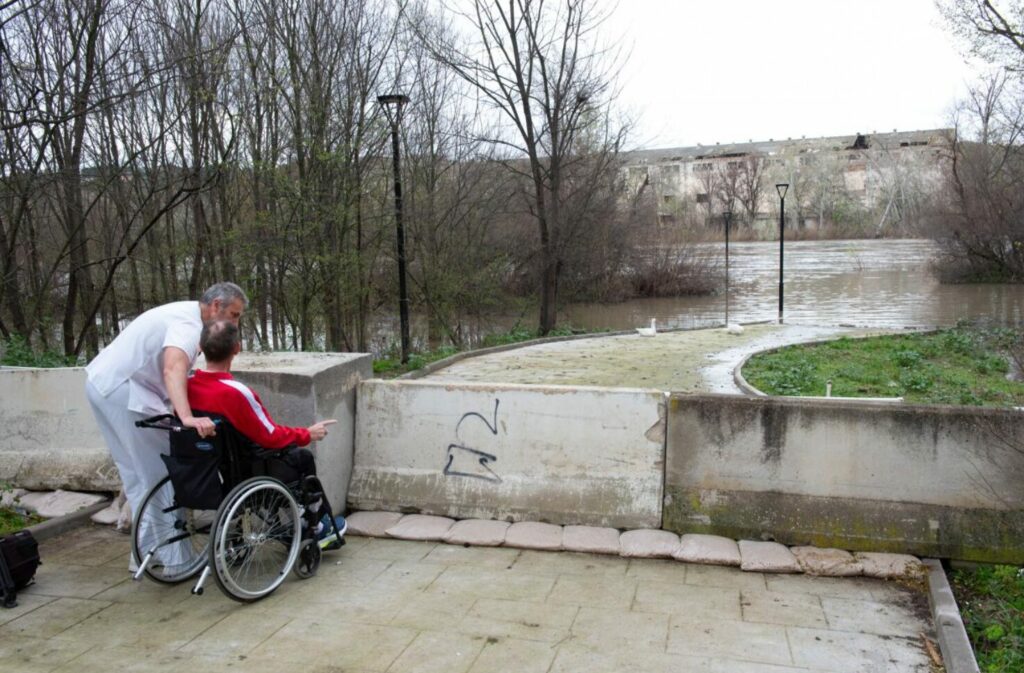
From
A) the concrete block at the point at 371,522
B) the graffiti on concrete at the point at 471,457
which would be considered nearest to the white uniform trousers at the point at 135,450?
the concrete block at the point at 371,522

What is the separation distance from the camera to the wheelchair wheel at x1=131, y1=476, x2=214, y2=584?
4.08 metres

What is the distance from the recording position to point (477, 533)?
480cm

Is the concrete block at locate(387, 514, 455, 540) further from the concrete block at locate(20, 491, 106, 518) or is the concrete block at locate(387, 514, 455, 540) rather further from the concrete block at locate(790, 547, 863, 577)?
the concrete block at locate(20, 491, 106, 518)

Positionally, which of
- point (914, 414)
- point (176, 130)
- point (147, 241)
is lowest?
point (914, 414)

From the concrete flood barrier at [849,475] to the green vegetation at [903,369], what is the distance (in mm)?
5165

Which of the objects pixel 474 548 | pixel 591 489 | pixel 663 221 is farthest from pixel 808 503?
pixel 663 221

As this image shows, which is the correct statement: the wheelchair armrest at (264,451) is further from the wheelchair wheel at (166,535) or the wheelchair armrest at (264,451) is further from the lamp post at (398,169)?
the lamp post at (398,169)

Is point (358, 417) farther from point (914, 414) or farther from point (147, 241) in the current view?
point (147, 241)

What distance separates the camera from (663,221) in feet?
164

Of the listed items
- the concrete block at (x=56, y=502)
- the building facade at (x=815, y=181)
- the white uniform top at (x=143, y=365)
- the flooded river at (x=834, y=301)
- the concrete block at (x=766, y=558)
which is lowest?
the flooded river at (x=834, y=301)

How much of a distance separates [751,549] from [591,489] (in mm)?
978

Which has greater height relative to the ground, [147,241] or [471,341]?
[147,241]

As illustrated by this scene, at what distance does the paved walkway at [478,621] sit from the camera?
3.37m

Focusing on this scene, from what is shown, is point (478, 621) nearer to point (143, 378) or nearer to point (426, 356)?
point (143, 378)
